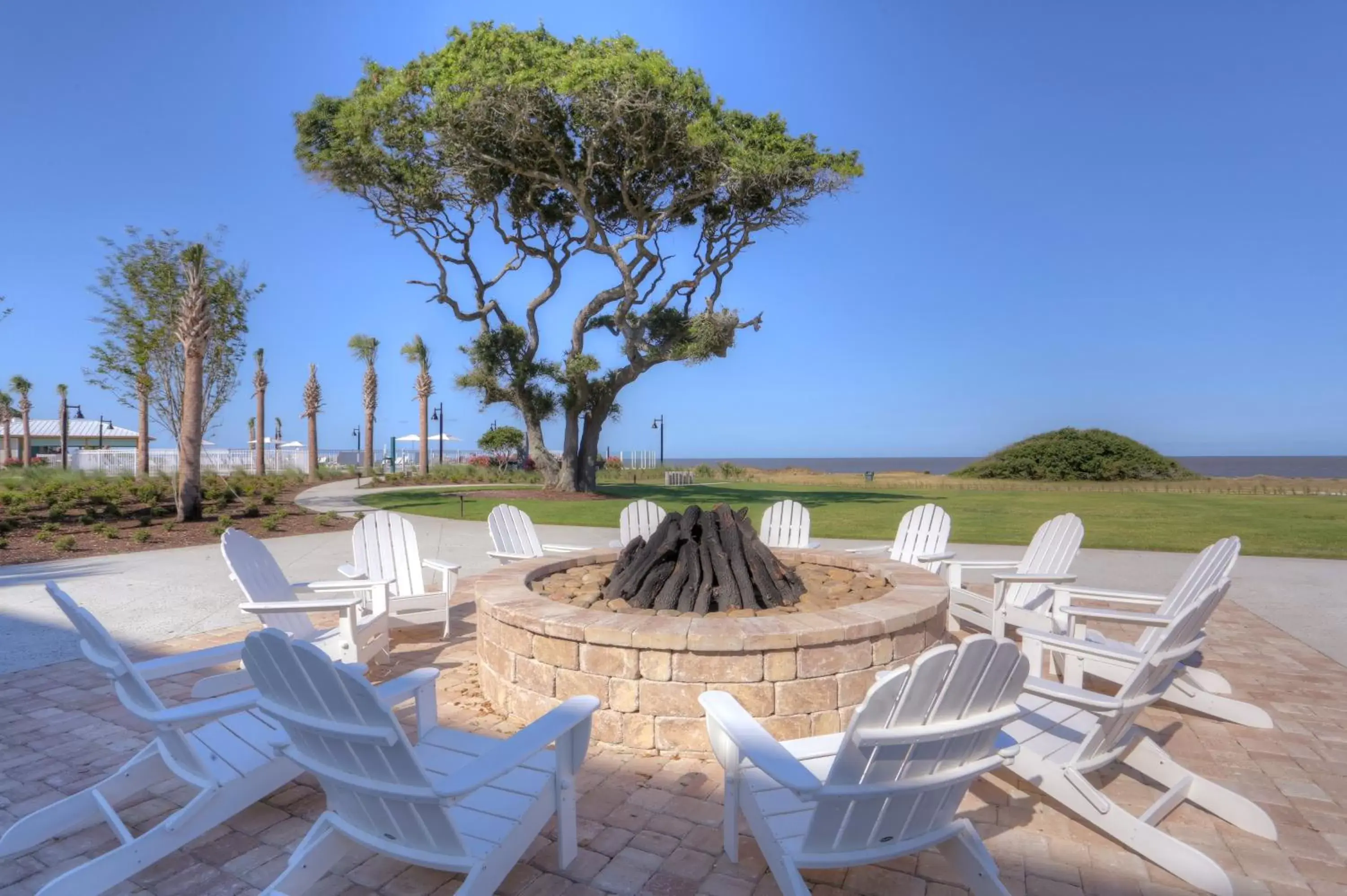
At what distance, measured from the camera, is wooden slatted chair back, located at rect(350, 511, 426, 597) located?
17.5 ft

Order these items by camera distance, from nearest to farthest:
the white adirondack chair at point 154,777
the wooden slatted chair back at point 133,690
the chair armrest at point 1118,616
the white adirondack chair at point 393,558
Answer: the white adirondack chair at point 154,777, the wooden slatted chair back at point 133,690, the chair armrest at point 1118,616, the white adirondack chair at point 393,558

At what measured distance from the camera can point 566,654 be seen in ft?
10.9

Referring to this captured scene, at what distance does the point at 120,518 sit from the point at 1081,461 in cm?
3967

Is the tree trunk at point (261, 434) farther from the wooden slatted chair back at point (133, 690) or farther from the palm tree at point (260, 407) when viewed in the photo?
the wooden slatted chair back at point (133, 690)

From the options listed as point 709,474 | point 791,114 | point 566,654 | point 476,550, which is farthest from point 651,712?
point 709,474

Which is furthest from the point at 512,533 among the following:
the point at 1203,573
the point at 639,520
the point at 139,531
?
the point at 139,531

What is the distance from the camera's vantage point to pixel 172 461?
112ft

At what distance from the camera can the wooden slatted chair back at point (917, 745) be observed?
1653mm

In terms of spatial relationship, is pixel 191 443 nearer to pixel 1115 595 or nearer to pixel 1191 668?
pixel 1115 595

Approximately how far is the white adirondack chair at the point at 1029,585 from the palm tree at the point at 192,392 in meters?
12.8

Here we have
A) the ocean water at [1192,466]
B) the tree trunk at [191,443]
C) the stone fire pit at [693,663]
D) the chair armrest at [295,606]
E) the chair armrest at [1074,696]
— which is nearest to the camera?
the chair armrest at [1074,696]

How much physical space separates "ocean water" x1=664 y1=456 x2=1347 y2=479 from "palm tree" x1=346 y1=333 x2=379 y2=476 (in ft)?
46.7

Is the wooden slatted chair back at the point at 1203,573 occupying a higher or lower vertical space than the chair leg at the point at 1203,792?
higher

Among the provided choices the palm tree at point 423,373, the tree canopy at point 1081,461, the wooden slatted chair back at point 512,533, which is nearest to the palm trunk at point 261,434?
the palm tree at point 423,373
